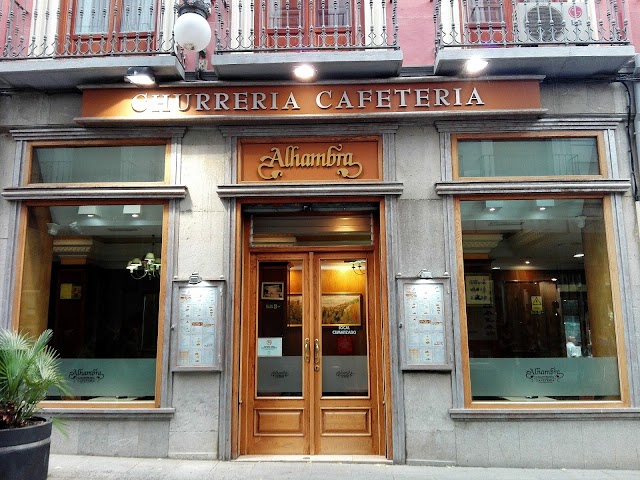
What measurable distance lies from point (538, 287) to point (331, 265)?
273 cm

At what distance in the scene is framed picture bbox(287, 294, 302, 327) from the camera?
288 inches

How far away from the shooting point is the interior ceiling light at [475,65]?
22.6 ft

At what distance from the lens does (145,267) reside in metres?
7.27

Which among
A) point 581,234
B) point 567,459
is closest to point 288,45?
point 581,234

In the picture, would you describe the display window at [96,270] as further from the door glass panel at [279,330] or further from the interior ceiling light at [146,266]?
the door glass panel at [279,330]

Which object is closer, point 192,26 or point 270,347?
point 192,26

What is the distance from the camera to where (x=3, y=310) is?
714 centimetres

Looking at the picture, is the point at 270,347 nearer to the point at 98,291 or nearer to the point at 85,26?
the point at 98,291

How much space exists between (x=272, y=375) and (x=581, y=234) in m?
4.50

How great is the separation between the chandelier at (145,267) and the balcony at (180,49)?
2422 mm

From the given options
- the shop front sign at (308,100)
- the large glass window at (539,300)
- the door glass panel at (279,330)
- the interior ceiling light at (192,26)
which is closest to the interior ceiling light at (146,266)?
the door glass panel at (279,330)

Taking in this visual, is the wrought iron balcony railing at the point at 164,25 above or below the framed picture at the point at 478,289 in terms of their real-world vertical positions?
above

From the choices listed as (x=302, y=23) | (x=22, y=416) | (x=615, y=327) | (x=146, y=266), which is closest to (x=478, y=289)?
(x=615, y=327)

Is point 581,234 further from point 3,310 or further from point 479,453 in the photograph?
point 3,310
